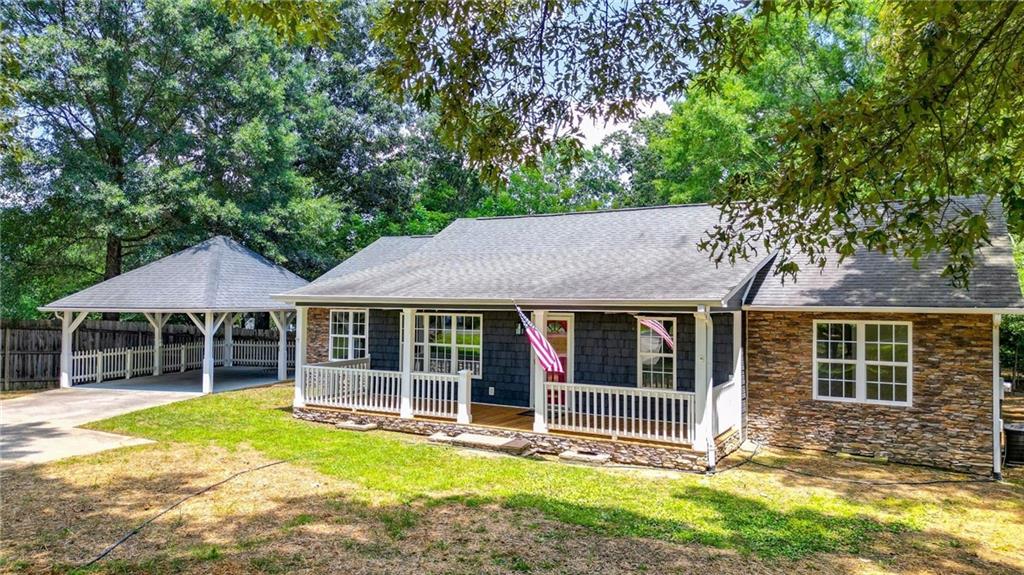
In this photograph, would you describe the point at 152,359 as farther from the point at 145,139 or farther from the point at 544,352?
the point at 544,352

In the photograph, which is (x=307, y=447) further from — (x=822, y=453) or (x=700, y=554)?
(x=822, y=453)

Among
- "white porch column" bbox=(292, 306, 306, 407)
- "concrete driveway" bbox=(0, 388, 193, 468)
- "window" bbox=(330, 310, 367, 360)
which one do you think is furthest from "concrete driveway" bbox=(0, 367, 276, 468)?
"white porch column" bbox=(292, 306, 306, 407)

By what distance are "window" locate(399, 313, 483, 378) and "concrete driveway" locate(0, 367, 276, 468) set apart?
5983mm

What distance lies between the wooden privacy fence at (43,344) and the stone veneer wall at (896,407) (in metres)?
18.5

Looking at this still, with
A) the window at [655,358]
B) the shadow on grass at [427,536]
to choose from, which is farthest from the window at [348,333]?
the shadow on grass at [427,536]

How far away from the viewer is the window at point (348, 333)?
17.5m

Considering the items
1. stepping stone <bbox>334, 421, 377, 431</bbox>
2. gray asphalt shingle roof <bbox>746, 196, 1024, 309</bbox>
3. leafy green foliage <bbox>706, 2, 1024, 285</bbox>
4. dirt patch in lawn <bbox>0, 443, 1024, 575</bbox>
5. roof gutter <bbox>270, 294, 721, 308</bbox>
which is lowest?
stepping stone <bbox>334, 421, 377, 431</bbox>

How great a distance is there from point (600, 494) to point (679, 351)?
4518 mm

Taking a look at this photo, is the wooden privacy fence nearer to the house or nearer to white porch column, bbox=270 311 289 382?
white porch column, bbox=270 311 289 382

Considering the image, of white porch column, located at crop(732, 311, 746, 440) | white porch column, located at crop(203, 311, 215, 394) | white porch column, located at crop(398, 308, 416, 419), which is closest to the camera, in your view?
white porch column, located at crop(732, 311, 746, 440)

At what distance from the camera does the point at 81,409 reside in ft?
47.0

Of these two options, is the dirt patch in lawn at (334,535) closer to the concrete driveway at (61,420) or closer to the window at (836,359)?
the concrete driveway at (61,420)

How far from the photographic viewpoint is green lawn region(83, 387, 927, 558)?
7000 millimetres

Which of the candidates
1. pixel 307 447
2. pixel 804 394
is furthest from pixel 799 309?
pixel 307 447
